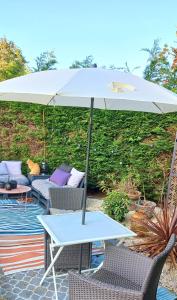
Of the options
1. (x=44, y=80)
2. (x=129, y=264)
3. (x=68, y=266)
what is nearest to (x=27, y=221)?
(x=68, y=266)

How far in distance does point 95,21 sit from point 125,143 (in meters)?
6.02

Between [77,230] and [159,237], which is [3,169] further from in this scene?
[77,230]

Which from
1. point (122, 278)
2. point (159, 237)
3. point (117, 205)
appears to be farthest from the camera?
point (117, 205)

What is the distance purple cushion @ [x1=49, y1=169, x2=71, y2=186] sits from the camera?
7.07m

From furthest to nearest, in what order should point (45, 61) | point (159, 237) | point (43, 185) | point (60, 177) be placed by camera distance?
point (45, 61) → point (60, 177) → point (43, 185) → point (159, 237)

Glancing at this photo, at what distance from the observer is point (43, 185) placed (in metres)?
6.91

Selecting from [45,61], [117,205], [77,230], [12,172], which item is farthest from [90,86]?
[45,61]

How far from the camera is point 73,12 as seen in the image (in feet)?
34.8

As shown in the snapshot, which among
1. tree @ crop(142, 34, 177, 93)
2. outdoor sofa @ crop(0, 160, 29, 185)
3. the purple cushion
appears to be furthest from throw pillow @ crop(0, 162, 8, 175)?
tree @ crop(142, 34, 177, 93)

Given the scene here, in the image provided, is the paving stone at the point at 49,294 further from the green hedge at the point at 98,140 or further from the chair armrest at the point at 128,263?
the green hedge at the point at 98,140

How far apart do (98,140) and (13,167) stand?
8.26 ft

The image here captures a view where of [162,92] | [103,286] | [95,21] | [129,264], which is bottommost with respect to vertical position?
[129,264]

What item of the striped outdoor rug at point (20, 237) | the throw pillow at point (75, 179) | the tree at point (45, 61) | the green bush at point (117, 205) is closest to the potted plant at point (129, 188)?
the green bush at point (117, 205)

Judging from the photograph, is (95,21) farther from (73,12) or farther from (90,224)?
(90,224)
